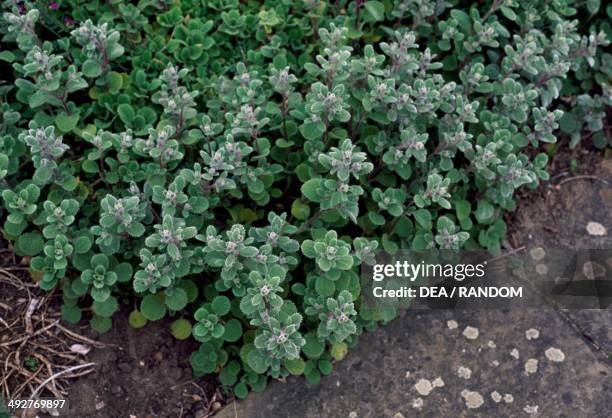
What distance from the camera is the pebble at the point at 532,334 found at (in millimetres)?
2910

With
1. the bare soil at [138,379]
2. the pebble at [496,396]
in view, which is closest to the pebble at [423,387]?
the pebble at [496,396]

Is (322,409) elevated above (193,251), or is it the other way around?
(193,251)

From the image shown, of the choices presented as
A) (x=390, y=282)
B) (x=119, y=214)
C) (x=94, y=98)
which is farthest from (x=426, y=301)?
(x=94, y=98)

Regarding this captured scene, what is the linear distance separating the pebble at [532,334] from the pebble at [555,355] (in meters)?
0.07

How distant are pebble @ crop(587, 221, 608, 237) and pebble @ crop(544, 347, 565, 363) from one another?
0.69 m

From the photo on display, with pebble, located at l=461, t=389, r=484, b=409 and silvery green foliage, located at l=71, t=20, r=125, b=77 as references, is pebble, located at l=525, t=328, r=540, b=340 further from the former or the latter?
silvery green foliage, located at l=71, t=20, r=125, b=77

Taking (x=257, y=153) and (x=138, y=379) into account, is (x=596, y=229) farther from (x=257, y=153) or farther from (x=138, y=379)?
(x=138, y=379)

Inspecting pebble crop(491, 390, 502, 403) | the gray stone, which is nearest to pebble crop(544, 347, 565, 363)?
the gray stone

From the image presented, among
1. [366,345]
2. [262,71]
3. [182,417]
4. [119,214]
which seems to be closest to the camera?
[119,214]

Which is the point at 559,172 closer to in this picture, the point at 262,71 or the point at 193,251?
the point at 262,71

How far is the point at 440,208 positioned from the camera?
Result: 3.03 meters

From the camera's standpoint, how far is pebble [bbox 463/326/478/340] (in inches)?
115

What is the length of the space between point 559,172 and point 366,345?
137 centimetres

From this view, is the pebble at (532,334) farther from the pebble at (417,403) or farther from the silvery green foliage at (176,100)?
the silvery green foliage at (176,100)
